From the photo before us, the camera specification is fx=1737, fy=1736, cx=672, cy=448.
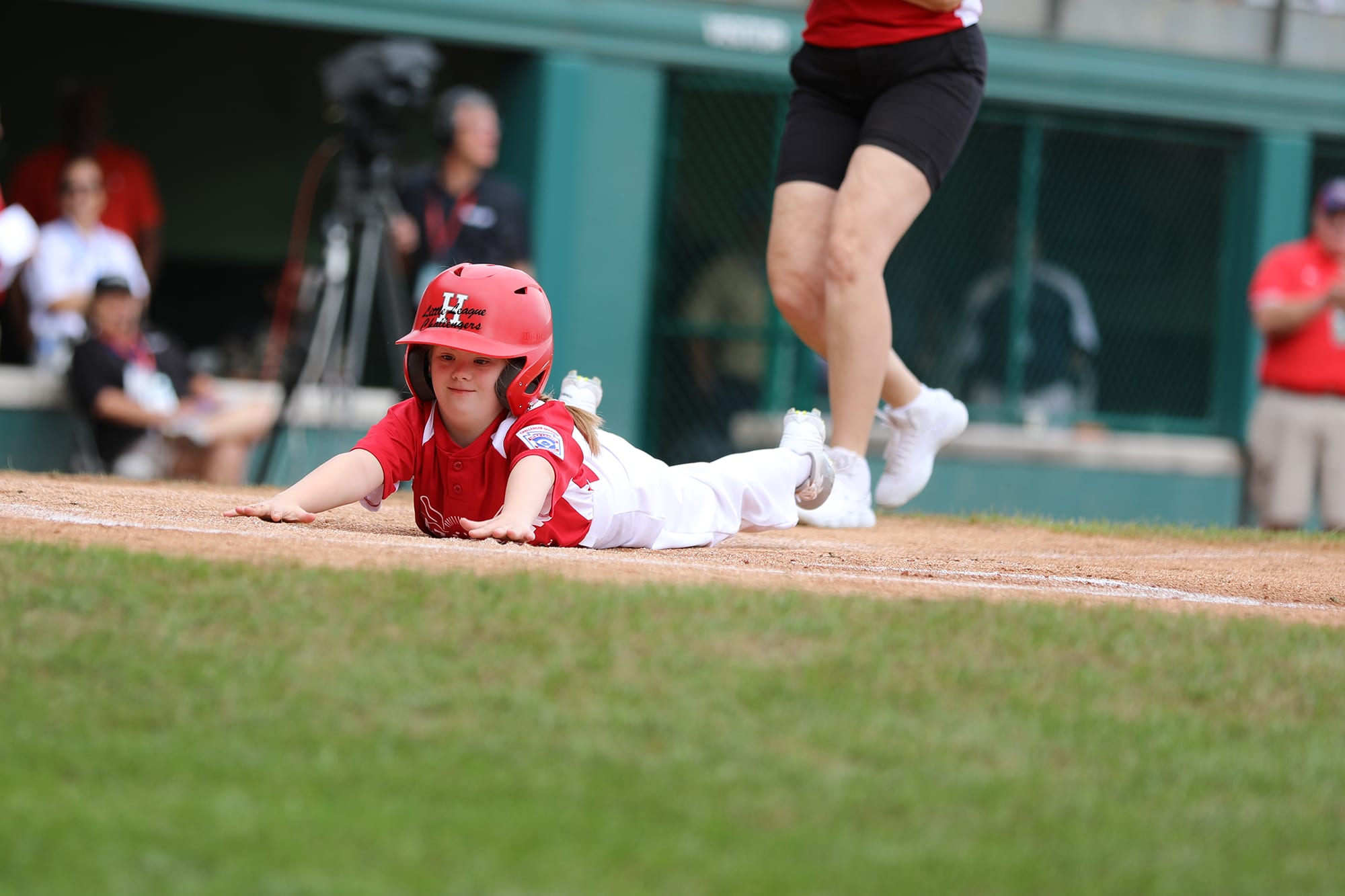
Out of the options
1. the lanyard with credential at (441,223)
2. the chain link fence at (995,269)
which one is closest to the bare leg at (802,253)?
the lanyard with credential at (441,223)

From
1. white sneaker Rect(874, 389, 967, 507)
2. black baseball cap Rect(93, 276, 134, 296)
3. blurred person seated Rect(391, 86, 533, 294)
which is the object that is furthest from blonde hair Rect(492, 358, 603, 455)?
black baseball cap Rect(93, 276, 134, 296)

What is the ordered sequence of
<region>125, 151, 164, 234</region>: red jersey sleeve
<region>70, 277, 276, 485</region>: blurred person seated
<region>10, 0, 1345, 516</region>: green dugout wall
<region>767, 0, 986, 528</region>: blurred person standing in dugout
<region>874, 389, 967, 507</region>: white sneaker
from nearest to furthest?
<region>767, 0, 986, 528</region>: blurred person standing in dugout < <region>874, 389, 967, 507</region>: white sneaker < <region>70, 277, 276, 485</region>: blurred person seated < <region>125, 151, 164, 234</region>: red jersey sleeve < <region>10, 0, 1345, 516</region>: green dugout wall

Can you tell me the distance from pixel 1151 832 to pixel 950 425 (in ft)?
11.0

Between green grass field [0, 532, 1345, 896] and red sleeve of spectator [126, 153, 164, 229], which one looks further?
red sleeve of spectator [126, 153, 164, 229]

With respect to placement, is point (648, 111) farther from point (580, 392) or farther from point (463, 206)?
point (580, 392)

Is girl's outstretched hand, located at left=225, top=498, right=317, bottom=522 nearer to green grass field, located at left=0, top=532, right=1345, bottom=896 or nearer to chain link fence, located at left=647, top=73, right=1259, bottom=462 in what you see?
green grass field, located at left=0, top=532, right=1345, bottom=896

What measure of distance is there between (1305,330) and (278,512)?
6.76 metres

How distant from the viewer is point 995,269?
11828 millimetres

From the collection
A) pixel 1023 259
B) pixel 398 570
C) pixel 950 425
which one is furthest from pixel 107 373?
pixel 1023 259

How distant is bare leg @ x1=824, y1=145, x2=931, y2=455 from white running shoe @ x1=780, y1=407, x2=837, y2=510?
0.88 ft

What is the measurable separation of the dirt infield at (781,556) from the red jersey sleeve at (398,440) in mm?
165

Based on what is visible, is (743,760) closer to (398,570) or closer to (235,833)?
(235,833)

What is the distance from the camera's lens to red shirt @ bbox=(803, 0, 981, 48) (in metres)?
5.25

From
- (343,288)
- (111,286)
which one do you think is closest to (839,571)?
(343,288)
